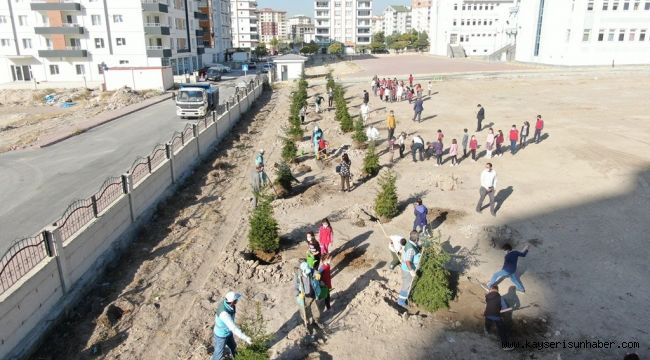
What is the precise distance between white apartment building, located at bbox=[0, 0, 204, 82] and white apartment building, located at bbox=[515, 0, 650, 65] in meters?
46.6

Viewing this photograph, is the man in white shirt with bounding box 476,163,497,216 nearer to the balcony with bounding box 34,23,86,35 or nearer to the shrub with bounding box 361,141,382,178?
the shrub with bounding box 361,141,382,178

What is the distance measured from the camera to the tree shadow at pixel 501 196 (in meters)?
14.3

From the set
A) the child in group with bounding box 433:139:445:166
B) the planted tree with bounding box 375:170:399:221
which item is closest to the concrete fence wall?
the planted tree with bounding box 375:170:399:221

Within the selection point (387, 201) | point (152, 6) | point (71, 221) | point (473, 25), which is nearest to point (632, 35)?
point (473, 25)

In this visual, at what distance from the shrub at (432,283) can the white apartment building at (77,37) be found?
51.5m

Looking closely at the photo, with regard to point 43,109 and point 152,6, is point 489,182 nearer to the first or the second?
point 43,109

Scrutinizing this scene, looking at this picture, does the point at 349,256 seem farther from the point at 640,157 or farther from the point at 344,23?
the point at 344,23

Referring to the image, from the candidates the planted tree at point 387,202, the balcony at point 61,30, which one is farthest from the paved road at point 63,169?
the balcony at point 61,30

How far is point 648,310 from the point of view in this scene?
8820 mm

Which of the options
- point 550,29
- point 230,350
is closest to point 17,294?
point 230,350

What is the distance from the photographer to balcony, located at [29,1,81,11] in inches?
1984

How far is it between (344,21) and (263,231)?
5235 inches

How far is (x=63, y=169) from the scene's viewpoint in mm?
18078

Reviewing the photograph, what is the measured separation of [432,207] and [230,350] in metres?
8.69
